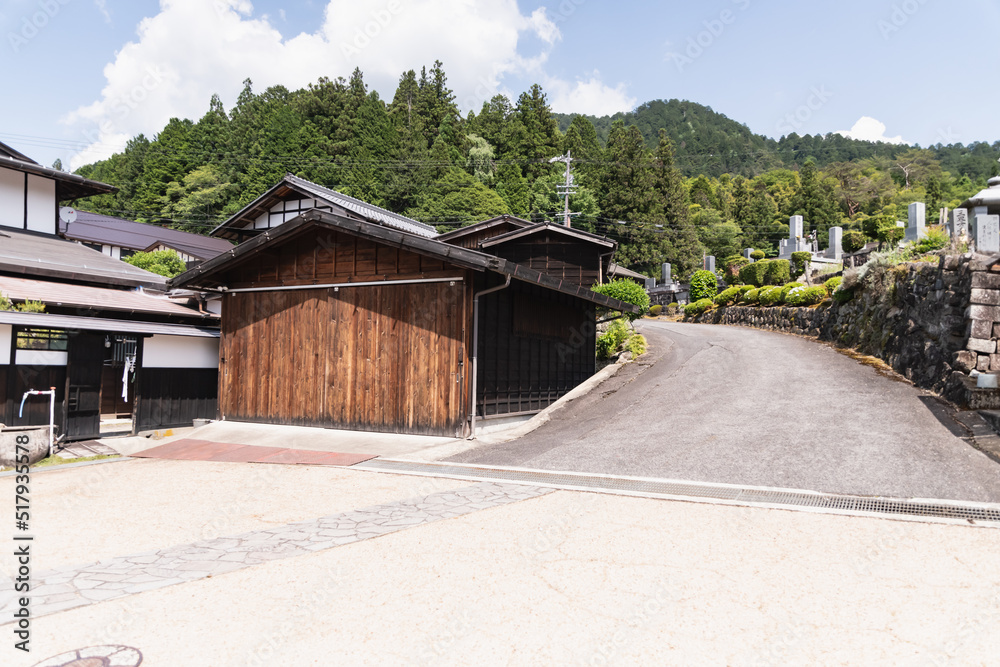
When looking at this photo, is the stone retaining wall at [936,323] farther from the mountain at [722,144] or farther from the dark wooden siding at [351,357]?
the mountain at [722,144]

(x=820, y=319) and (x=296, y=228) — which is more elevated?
(x=296, y=228)

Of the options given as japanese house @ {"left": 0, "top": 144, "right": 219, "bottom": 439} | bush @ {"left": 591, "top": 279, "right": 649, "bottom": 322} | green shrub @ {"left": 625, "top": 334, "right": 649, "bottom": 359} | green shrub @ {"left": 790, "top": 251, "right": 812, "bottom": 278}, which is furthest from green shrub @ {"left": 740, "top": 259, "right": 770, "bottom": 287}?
japanese house @ {"left": 0, "top": 144, "right": 219, "bottom": 439}

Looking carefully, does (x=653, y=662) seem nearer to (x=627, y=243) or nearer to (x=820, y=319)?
(x=820, y=319)

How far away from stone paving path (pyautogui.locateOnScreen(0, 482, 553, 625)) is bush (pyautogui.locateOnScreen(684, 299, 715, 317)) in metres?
24.1

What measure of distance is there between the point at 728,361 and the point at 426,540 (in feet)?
40.5

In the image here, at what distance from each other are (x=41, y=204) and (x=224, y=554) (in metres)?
17.5

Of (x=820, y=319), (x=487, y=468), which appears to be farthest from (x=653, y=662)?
(x=820, y=319)

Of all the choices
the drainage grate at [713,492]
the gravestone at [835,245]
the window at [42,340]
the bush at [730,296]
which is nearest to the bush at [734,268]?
the bush at [730,296]

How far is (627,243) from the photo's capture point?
46906mm

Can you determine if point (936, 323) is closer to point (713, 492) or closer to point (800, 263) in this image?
point (713, 492)

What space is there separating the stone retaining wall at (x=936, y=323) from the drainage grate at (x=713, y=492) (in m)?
4.82

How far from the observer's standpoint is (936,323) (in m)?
11.2

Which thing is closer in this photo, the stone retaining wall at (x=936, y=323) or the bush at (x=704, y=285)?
the stone retaining wall at (x=936, y=323)

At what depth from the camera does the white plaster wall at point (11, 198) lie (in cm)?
1603
